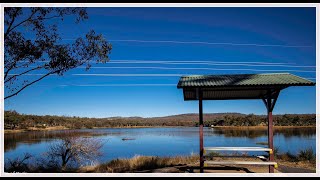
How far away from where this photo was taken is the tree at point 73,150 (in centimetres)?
1073

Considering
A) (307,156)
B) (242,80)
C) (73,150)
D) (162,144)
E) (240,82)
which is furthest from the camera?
(162,144)

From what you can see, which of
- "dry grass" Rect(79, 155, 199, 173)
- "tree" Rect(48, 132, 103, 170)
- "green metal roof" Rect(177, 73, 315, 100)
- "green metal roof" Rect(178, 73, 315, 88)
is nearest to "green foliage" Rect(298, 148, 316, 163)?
"dry grass" Rect(79, 155, 199, 173)

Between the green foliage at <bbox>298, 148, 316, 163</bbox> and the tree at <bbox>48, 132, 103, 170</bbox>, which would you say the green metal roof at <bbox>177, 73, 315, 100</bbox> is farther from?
the tree at <bbox>48, 132, 103, 170</bbox>

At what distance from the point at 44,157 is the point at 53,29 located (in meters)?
4.86

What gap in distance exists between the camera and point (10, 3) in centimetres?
607

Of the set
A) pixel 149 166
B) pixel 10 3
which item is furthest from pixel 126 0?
pixel 149 166

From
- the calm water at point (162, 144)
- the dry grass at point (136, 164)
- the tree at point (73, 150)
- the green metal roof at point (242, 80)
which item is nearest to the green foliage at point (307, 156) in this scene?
the calm water at point (162, 144)

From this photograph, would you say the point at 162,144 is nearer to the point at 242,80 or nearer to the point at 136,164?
the point at 136,164

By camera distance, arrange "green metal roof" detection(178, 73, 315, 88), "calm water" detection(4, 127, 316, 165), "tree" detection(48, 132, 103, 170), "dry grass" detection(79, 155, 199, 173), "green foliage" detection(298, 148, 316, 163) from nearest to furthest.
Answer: "green metal roof" detection(178, 73, 315, 88), "dry grass" detection(79, 155, 199, 173), "green foliage" detection(298, 148, 316, 163), "tree" detection(48, 132, 103, 170), "calm water" detection(4, 127, 316, 165)

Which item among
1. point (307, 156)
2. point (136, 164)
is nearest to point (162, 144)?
point (136, 164)

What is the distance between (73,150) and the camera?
1073 cm

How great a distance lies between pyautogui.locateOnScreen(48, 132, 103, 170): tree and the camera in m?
10.7

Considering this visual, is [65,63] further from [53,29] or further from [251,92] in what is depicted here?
[251,92]

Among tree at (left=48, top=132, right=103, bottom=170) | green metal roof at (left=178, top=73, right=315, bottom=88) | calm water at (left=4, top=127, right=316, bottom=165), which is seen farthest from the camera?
calm water at (left=4, top=127, right=316, bottom=165)
